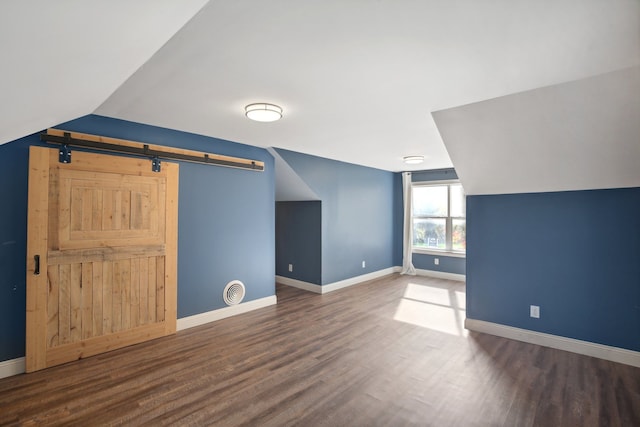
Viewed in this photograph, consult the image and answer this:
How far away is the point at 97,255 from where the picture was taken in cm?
305

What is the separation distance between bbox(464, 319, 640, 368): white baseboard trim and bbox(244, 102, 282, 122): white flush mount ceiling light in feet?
10.9

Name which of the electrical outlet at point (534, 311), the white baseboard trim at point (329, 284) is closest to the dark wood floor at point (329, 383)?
the electrical outlet at point (534, 311)

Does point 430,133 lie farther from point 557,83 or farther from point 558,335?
point 558,335

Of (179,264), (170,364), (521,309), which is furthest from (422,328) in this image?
(179,264)

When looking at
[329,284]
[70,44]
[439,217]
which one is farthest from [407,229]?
[70,44]

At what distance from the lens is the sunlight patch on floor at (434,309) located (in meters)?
3.89

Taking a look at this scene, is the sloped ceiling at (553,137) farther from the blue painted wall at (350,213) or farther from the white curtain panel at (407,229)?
the white curtain panel at (407,229)

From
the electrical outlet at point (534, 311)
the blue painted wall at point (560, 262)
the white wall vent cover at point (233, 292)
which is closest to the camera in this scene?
the blue painted wall at point (560, 262)

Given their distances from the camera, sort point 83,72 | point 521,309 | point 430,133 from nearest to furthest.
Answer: point 83,72
point 521,309
point 430,133

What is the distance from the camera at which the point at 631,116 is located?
2.32 m

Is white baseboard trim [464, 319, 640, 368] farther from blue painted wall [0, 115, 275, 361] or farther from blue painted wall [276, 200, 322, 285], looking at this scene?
blue painted wall [0, 115, 275, 361]

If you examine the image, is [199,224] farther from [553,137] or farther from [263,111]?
[553,137]

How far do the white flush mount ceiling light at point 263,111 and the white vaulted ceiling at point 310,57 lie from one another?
10 cm

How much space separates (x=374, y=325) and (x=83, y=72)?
12.1 feet
